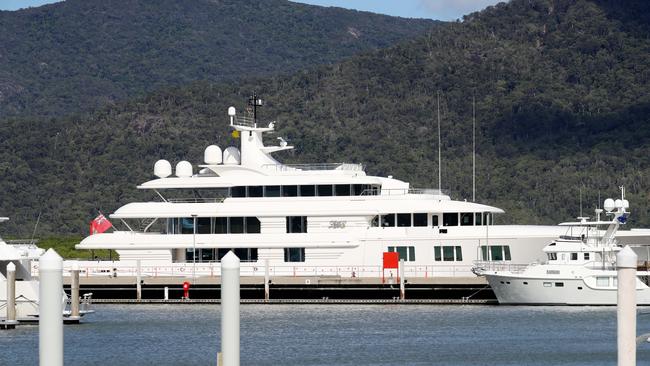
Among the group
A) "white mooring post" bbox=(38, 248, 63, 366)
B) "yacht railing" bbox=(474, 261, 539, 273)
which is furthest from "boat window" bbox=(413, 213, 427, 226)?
"white mooring post" bbox=(38, 248, 63, 366)

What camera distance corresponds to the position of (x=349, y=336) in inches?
1656

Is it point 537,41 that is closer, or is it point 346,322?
point 346,322

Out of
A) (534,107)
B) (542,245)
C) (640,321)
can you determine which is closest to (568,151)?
(534,107)

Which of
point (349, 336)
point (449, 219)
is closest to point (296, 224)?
point (449, 219)

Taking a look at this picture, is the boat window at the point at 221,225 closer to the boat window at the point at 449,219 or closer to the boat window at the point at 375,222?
the boat window at the point at 375,222

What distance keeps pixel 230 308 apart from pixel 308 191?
125ft

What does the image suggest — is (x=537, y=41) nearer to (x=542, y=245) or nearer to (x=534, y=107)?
(x=534, y=107)

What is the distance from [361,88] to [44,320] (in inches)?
4232

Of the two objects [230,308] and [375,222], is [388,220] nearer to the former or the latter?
[375,222]

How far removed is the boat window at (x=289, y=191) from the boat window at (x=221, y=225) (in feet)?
7.95

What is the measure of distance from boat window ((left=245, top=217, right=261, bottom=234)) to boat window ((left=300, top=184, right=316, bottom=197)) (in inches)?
79.4

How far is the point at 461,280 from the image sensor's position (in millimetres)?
51688

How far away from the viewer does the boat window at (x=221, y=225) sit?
54.6 metres

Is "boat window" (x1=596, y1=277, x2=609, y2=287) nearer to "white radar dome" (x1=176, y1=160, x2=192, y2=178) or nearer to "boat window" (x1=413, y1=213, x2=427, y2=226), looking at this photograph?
"boat window" (x1=413, y1=213, x2=427, y2=226)
